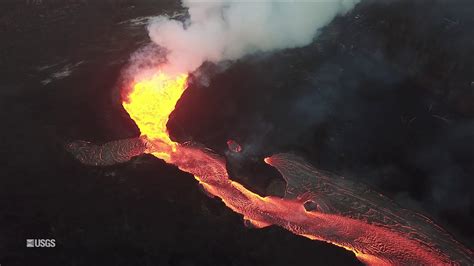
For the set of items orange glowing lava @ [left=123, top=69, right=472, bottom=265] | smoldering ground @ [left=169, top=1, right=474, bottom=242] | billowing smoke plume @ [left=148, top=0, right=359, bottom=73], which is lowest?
orange glowing lava @ [left=123, top=69, right=472, bottom=265]

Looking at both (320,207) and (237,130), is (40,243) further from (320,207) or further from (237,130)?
(320,207)

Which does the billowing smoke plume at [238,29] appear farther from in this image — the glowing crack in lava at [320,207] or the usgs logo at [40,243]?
the usgs logo at [40,243]

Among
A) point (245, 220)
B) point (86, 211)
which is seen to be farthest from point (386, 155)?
point (86, 211)

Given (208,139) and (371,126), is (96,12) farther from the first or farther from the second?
(371,126)

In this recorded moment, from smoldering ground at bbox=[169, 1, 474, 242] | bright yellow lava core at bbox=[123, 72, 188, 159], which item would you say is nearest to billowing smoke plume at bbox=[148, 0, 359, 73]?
bright yellow lava core at bbox=[123, 72, 188, 159]

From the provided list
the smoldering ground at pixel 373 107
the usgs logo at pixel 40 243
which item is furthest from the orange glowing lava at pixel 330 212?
the usgs logo at pixel 40 243

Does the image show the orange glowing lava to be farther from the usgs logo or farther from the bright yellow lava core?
the usgs logo

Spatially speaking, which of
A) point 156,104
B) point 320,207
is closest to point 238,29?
point 156,104
